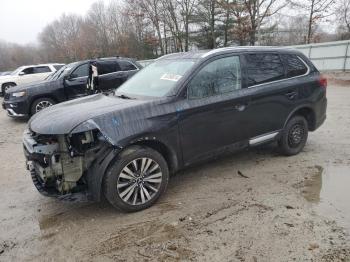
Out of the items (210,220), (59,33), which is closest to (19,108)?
(210,220)

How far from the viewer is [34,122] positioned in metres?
4.13

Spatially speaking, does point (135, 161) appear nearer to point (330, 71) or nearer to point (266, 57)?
point (266, 57)

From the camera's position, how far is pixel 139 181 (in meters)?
3.94

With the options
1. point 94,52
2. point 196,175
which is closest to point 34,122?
point 196,175

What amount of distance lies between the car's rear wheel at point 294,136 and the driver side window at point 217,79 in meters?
1.29

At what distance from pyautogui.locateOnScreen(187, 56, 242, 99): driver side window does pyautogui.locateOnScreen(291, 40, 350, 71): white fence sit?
1642cm

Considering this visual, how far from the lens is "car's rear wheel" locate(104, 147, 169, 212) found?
374 cm

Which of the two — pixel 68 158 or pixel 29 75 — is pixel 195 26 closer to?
pixel 29 75

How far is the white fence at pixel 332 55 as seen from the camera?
18.7 metres

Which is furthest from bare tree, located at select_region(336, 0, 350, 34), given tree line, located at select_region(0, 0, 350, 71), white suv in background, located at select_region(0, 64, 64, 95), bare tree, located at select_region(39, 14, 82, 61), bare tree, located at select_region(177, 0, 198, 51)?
bare tree, located at select_region(39, 14, 82, 61)

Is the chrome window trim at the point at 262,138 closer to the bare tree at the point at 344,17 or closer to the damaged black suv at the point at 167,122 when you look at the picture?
the damaged black suv at the point at 167,122

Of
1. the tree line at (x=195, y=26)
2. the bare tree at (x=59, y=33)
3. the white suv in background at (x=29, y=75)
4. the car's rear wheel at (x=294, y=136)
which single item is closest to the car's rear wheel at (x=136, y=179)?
the car's rear wheel at (x=294, y=136)

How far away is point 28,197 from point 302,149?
441 centimetres

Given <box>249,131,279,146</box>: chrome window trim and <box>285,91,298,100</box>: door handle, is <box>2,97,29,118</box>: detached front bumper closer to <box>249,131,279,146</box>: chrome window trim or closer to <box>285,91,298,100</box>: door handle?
<box>249,131,279,146</box>: chrome window trim
